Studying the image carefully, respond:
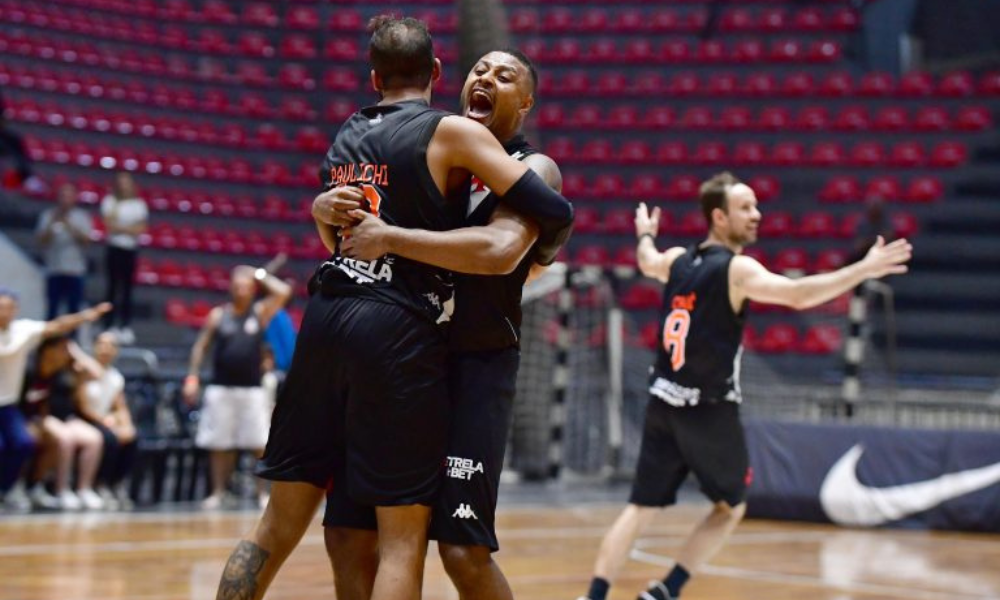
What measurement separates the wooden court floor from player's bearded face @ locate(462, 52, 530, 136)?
11.2 feet

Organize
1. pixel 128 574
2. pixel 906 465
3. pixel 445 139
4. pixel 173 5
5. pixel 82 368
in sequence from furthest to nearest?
pixel 173 5 → pixel 906 465 → pixel 82 368 → pixel 128 574 → pixel 445 139

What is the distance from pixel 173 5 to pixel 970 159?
40.3 ft

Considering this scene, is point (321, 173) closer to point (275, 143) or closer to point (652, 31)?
point (275, 143)

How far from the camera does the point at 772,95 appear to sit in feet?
68.5

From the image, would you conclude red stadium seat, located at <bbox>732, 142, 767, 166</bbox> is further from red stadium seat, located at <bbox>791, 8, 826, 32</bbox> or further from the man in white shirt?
the man in white shirt

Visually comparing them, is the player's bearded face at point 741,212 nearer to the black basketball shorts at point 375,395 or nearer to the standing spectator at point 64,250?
the black basketball shorts at point 375,395

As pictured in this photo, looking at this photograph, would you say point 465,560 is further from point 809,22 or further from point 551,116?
point 809,22

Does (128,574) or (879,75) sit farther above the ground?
(879,75)

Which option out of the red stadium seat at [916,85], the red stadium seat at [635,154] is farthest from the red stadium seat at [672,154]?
the red stadium seat at [916,85]

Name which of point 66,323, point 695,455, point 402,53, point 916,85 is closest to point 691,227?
point 916,85

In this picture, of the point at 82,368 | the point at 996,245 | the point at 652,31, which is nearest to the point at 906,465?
the point at 82,368

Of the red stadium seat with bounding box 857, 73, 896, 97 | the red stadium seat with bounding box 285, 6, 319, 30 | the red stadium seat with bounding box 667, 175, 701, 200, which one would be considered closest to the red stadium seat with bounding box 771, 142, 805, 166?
the red stadium seat with bounding box 667, 175, 701, 200

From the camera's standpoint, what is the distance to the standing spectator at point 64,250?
1400 cm

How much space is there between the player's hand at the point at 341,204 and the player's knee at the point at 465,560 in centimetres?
92
